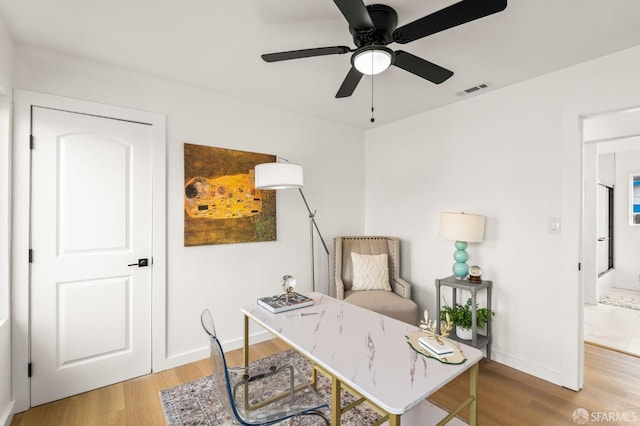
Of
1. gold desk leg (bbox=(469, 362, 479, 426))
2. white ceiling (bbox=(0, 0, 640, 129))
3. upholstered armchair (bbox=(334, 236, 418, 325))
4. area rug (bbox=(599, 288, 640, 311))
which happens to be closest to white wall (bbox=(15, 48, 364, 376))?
white ceiling (bbox=(0, 0, 640, 129))

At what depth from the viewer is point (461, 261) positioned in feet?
9.45

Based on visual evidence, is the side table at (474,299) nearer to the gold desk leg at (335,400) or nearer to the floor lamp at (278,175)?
the floor lamp at (278,175)

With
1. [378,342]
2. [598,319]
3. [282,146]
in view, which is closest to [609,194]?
[598,319]

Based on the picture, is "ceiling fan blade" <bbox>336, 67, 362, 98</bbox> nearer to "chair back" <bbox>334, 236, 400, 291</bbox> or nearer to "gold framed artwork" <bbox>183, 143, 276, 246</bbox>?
"gold framed artwork" <bbox>183, 143, 276, 246</bbox>

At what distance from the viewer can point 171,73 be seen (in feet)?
8.38

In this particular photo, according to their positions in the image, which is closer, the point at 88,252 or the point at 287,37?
the point at 287,37

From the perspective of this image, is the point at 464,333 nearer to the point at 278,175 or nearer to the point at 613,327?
the point at 278,175

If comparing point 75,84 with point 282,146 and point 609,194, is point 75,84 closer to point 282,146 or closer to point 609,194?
point 282,146

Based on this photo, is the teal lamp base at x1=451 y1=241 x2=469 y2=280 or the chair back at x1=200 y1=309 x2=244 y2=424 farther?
the teal lamp base at x1=451 y1=241 x2=469 y2=280

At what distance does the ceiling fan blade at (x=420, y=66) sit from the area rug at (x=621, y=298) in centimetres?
475

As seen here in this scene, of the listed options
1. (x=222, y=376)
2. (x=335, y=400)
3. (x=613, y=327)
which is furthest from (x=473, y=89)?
(x=613, y=327)

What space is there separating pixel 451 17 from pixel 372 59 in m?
0.42

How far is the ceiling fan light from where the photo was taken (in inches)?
63.1

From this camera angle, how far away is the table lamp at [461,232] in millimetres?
2771
